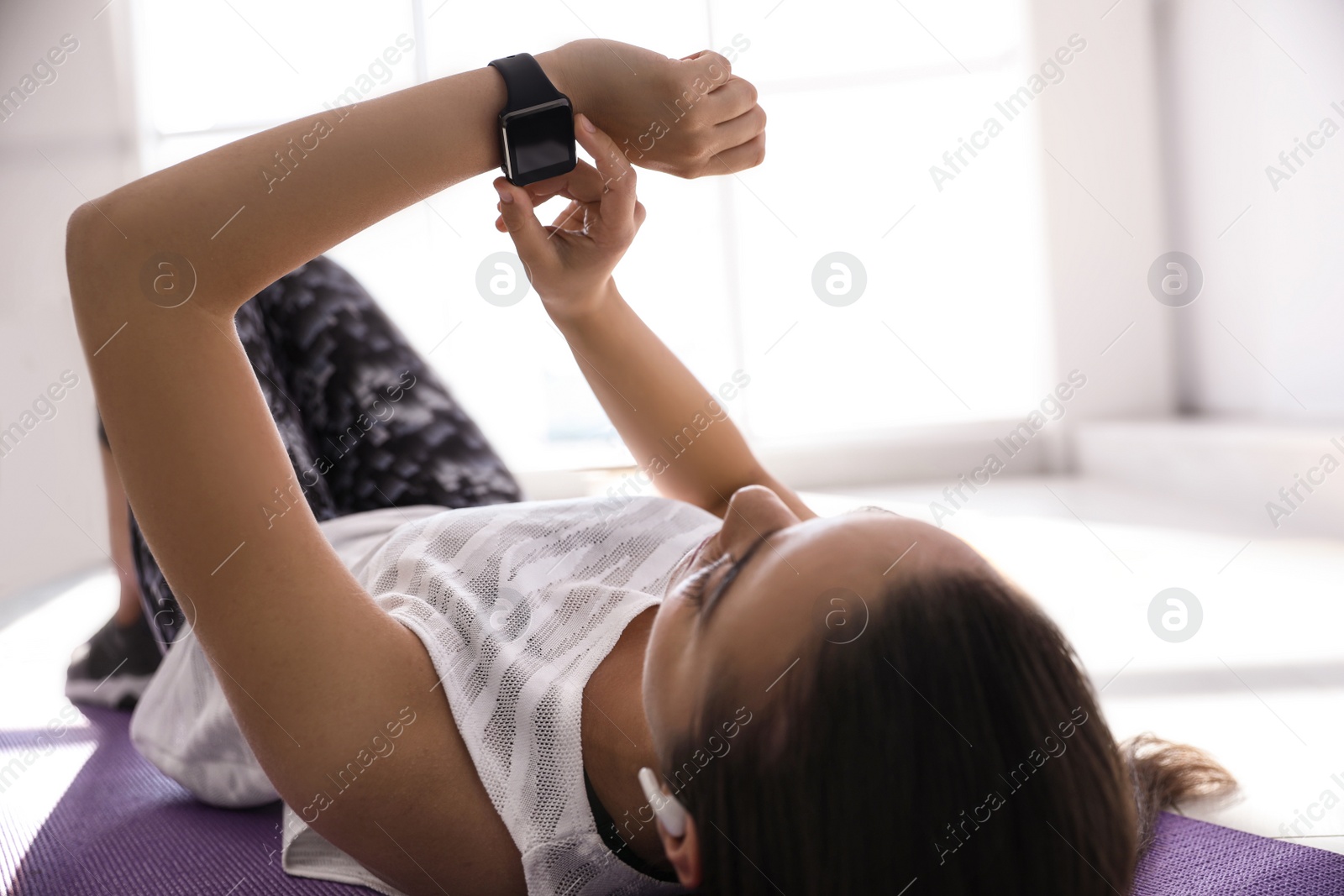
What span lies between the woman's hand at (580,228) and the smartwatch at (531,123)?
31mm

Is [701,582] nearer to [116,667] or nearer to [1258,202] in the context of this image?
[116,667]

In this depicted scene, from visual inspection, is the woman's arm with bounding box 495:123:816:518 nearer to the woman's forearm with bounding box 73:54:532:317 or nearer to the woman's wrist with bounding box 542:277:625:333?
the woman's wrist with bounding box 542:277:625:333

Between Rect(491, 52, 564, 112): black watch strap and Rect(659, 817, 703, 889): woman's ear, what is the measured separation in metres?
0.53

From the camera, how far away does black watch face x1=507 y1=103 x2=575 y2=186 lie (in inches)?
26.4

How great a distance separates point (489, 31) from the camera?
13.7 ft

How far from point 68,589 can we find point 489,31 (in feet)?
9.96

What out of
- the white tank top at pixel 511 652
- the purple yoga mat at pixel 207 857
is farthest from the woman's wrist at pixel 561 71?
the purple yoga mat at pixel 207 857

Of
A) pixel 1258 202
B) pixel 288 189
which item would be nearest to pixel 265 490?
pixel 288 189

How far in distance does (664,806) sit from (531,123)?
1.66 feet

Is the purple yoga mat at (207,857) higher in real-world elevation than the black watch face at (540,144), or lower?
lower

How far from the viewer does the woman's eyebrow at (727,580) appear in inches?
21.1

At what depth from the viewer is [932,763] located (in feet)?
1.50

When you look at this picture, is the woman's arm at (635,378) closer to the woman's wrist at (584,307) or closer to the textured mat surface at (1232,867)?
Result: the woman's wrist at (584,307)

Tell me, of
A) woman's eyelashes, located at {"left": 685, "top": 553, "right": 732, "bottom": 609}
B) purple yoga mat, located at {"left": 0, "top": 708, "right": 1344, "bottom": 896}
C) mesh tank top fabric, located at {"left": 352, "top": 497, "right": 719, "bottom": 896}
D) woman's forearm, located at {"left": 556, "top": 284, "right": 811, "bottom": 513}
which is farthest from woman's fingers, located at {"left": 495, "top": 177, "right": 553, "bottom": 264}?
purple yoga mat, located at {"left": 0, "top": 708, "right": 1344, "bottom": 896}
